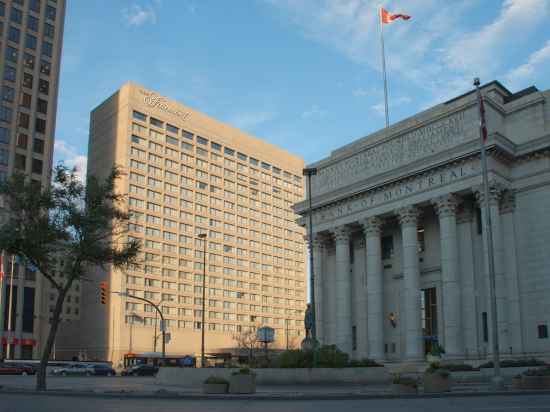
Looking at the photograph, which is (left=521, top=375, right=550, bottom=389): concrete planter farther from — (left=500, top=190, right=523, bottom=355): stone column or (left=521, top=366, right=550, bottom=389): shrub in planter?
(left=500, top=190, right=523, bottom=355): stone column

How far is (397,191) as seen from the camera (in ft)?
177

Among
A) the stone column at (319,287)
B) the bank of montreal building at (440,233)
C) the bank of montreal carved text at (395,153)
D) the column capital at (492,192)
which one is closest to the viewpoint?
the bank of montreal building at (440,233)

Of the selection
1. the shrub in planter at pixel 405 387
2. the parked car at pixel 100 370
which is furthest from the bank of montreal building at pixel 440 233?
the parked car at pixel 100 370

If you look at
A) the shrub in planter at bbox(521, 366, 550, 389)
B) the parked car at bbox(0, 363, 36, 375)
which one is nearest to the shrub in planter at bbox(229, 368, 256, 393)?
the shrub in planter at bbox(521, 366, 550, 389)

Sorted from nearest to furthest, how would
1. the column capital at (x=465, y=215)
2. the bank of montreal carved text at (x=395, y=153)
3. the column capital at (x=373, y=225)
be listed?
the column capital at (x=465, y=215) → the bank of montreal carved text at (x=395, y=153) → the column capital at (x=373, y=225)

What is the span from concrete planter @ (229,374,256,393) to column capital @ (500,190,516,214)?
2858 centimetres

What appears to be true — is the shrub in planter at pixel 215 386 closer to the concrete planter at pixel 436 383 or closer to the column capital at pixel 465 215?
the concrete planter at pixel 436 383

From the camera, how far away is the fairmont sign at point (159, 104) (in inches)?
4518

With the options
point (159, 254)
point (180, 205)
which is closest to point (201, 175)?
point (180, 205)

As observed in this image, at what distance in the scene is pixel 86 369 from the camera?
2712 inches

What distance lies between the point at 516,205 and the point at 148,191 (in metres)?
76.5

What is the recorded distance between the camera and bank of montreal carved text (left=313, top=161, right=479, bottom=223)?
4888cm

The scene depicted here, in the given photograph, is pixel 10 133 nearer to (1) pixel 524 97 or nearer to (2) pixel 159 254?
(2) pixel 159 254

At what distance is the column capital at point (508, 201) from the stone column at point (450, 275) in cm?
360
